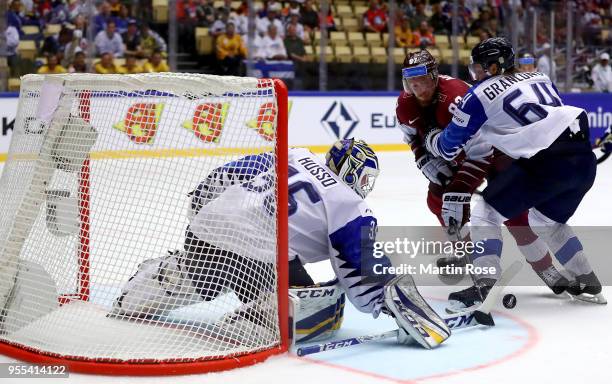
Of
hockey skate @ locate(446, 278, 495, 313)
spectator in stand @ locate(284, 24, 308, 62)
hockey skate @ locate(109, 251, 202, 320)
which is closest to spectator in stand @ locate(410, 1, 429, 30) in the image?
spectator in stand @ locate(284, 24, 308, 62)

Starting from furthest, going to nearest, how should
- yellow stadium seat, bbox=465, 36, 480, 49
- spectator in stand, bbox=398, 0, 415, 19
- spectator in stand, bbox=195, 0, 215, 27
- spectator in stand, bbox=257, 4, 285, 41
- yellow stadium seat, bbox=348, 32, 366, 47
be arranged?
yellow stadium seat, bbox=465, 36, 480, 49 < spectator in stand, bbox=398, 0, 415, 19 < yellow stadium seat, bbox=348, 32, 366, 47 < spectator in stand, bbox=257, 4, 285, 41 < spectator in stand, bbox=195, 0, 215, 27

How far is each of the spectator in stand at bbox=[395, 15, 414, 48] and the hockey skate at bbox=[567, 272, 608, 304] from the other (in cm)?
776

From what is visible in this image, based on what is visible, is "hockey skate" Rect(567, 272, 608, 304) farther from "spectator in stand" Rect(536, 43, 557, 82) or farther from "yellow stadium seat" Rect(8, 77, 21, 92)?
"spectator in stand" Rect(536, 43, 557, 82)

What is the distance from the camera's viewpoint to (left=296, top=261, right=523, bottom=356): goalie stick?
322 centimetres

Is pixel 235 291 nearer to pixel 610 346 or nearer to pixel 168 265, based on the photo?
pixel 168 265

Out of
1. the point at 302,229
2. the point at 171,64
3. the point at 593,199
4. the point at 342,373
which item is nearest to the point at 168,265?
the point at 302,229

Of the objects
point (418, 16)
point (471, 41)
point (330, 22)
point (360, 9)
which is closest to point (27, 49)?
point (330, 22)

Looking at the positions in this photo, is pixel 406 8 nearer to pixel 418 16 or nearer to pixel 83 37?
pixel 418 16

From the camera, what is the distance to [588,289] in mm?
4184

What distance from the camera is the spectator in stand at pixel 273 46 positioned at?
1082 centimetres

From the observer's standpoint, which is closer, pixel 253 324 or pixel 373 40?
pixel 253 324

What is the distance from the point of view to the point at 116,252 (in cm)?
328

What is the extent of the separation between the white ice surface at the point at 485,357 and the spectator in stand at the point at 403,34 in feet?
25.3

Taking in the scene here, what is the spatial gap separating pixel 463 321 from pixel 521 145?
83 centimetres
